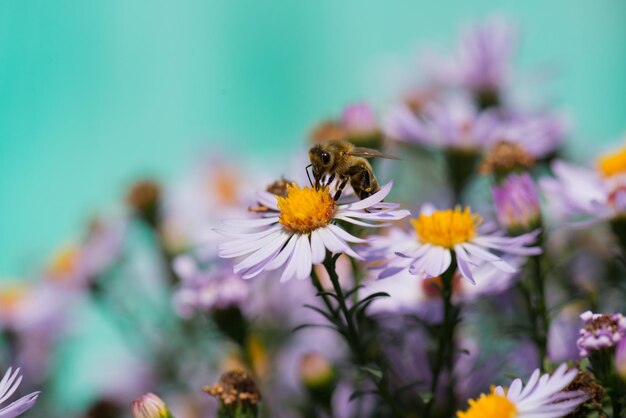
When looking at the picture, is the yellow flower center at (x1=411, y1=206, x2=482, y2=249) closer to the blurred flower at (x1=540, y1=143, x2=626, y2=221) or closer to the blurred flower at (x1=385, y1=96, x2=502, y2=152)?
the blurred flower at (x1=540, y1=143, x2=626, y2=221)

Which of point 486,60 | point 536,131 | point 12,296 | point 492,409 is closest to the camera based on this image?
point 492,409

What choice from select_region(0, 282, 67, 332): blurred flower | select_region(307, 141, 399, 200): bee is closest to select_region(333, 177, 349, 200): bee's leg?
select_region(307, 141, 399, 200): bee

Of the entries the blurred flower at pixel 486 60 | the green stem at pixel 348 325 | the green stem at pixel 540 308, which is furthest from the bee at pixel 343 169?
the blurred flower at pixel 486 60

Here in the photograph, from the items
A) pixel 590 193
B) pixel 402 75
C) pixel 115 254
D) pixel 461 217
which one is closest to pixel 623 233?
pixel 590 193

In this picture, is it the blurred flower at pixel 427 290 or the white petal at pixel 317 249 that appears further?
the blurred flower at pixel 427 290

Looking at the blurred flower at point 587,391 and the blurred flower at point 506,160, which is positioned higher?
the blurred flower at point 506,160

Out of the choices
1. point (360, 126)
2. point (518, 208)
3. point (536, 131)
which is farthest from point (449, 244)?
point (536, 131)

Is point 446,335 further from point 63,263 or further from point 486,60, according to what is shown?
point 63,263

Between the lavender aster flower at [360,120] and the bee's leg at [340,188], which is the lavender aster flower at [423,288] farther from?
the lavender aster flower at [360,120]
